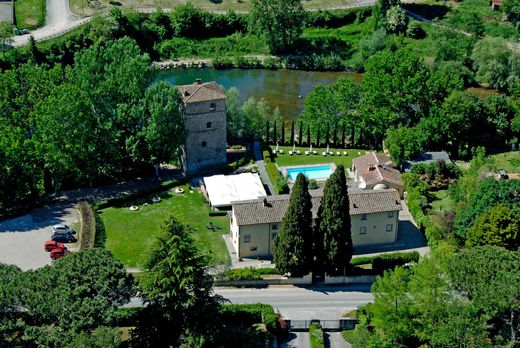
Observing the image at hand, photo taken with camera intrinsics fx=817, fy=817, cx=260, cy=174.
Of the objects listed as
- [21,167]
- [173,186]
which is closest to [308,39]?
[173,186]

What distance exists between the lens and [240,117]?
Answer: 94688 millimetres

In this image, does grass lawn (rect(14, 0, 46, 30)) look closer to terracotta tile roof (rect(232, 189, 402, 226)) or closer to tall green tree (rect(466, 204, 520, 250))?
terracotta tile roof (rect(232, 189, 402, 226))

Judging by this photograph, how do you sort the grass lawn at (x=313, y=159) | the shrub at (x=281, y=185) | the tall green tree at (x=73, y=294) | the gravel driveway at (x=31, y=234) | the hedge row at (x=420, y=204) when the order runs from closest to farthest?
the tall green tree at (x=73, y=294) → the gravel driveway at (x=31, y=234) → the hedge row at (x=420, y=204) → the shrub at (x=281, y=185) → the grass lawn at (x=313, y=159)

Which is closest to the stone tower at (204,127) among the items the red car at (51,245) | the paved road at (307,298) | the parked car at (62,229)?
the parked car at (62,229)

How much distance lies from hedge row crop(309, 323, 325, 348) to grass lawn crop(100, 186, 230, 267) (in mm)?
11874

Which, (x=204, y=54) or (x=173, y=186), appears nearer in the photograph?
(x=173, y=186)

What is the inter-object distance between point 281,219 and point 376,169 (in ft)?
52.2

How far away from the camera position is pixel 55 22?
13025 cm

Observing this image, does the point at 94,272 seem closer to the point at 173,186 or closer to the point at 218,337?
the point at 218,337

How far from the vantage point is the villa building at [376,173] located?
272ft

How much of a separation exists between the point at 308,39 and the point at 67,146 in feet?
217

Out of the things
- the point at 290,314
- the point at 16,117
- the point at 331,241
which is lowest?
the point at 290,314

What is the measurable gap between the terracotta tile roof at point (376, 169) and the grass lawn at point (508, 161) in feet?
40.6

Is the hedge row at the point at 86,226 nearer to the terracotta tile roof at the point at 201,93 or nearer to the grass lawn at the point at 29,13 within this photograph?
the terracotta tile roof at the point at 201,93
